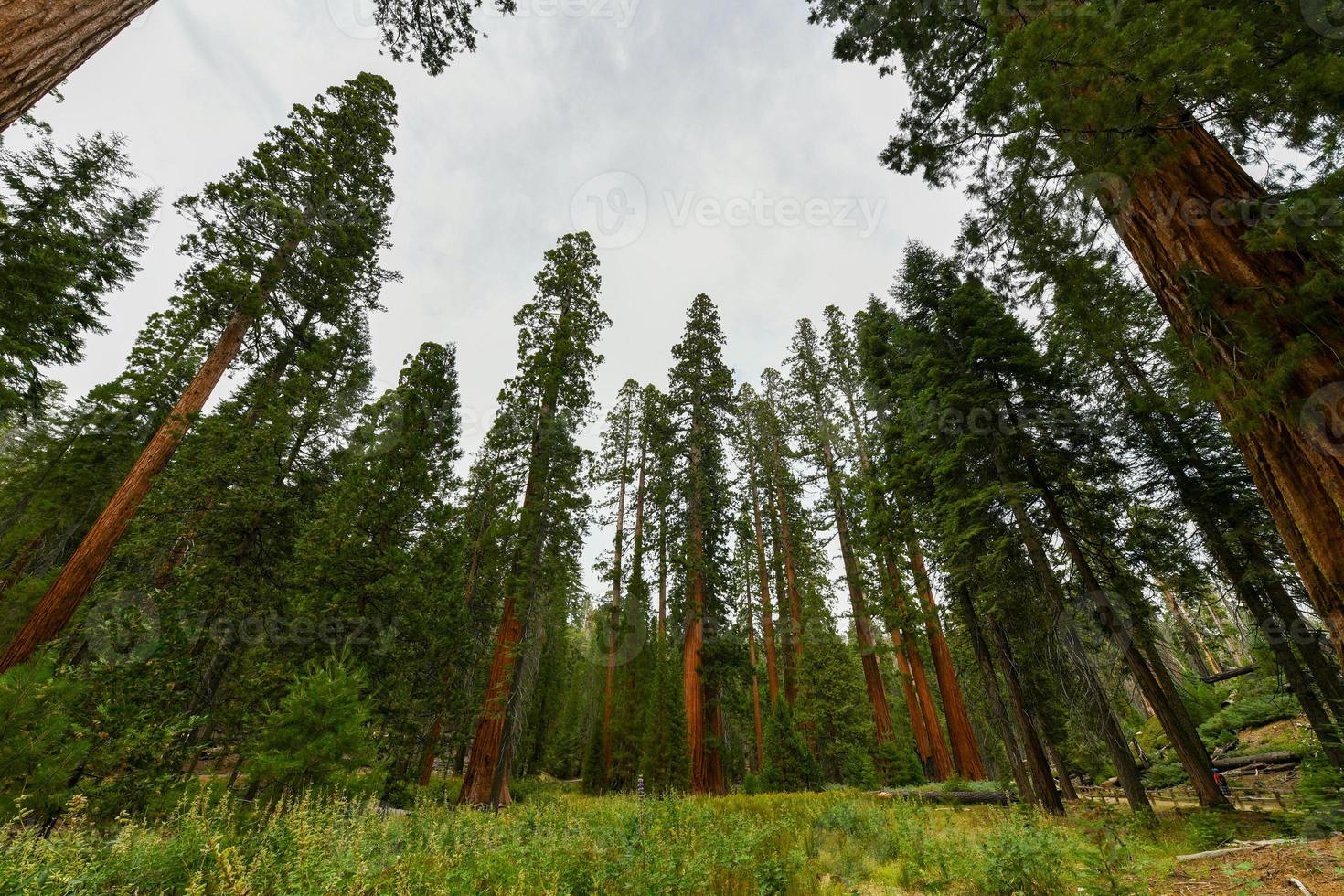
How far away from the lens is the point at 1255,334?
9.10 feet

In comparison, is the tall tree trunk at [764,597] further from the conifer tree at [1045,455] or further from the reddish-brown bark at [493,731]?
the conifer tree at [1045,455]

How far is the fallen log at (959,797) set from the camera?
35.0 ft

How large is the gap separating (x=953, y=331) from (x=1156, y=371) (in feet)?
15.9

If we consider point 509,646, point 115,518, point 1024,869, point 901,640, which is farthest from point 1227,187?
point 901,640

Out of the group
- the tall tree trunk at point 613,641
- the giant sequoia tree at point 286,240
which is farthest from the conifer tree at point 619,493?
the giant sequoia tree at point 286,240

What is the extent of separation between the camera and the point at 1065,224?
4246 millimetres

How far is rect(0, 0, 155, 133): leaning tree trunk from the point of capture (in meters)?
2.17

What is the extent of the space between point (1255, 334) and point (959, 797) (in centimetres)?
1261

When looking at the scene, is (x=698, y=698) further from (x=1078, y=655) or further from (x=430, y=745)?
(x=1078, y=655)

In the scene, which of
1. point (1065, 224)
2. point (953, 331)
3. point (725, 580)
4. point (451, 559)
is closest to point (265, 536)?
point (451, 559)

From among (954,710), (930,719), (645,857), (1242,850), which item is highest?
(954,710)

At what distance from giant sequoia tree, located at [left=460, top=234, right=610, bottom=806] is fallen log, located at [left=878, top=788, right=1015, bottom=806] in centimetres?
958

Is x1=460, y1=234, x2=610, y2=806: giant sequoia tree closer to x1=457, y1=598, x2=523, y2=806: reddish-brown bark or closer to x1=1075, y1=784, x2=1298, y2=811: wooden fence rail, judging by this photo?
x1=457, y1=598, x2=523, y2=806: reddish-brown bark

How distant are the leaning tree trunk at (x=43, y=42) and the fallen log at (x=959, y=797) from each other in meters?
15.2
